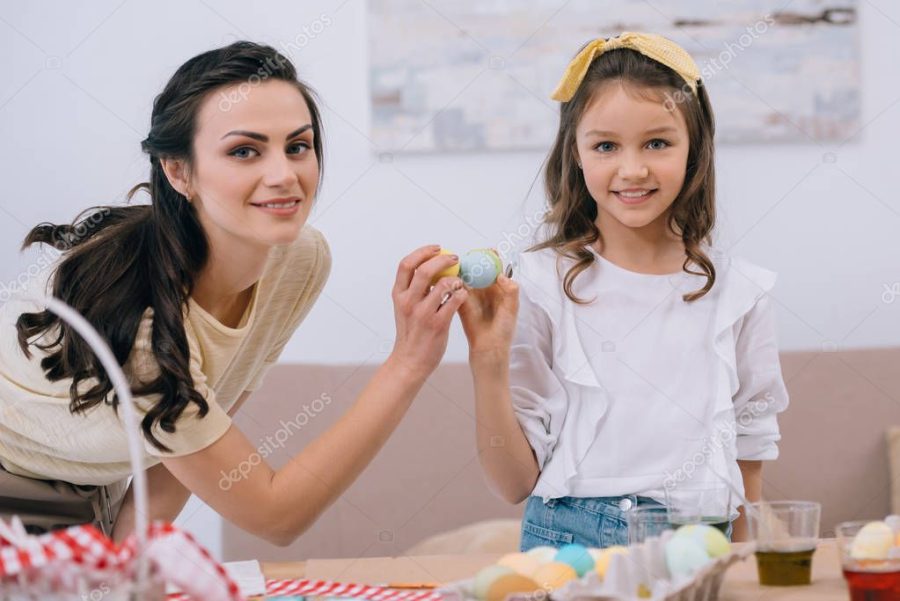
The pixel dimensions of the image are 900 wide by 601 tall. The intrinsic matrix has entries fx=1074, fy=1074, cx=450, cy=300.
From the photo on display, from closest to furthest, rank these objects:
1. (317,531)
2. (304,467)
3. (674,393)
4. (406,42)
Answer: (304,467) < (674,393) < (317,531) < (406,42)

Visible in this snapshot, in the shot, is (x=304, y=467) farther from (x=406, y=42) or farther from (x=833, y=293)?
(x=833, y=293)

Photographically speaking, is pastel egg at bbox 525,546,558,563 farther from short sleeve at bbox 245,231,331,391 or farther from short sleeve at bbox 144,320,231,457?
short sleeve at bbox 245,231,331,391

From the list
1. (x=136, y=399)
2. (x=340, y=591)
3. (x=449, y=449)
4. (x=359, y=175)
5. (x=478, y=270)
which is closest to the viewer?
(x=340, y=591)

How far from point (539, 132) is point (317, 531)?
1088mm

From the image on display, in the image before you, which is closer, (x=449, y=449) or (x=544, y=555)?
(x=544, y=555)

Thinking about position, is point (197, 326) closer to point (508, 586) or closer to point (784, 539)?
point (508, 586)

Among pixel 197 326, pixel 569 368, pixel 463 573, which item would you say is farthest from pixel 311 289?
pixel 463 573

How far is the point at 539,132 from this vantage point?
2.63m

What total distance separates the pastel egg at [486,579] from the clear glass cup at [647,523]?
0.43 feet

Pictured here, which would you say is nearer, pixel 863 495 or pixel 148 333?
pixel 148 333

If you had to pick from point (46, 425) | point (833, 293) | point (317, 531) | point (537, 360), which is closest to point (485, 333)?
point (537, 360)

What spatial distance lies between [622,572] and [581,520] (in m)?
0.66

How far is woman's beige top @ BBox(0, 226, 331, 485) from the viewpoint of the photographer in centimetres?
131

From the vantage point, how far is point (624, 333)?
5.25 ft
